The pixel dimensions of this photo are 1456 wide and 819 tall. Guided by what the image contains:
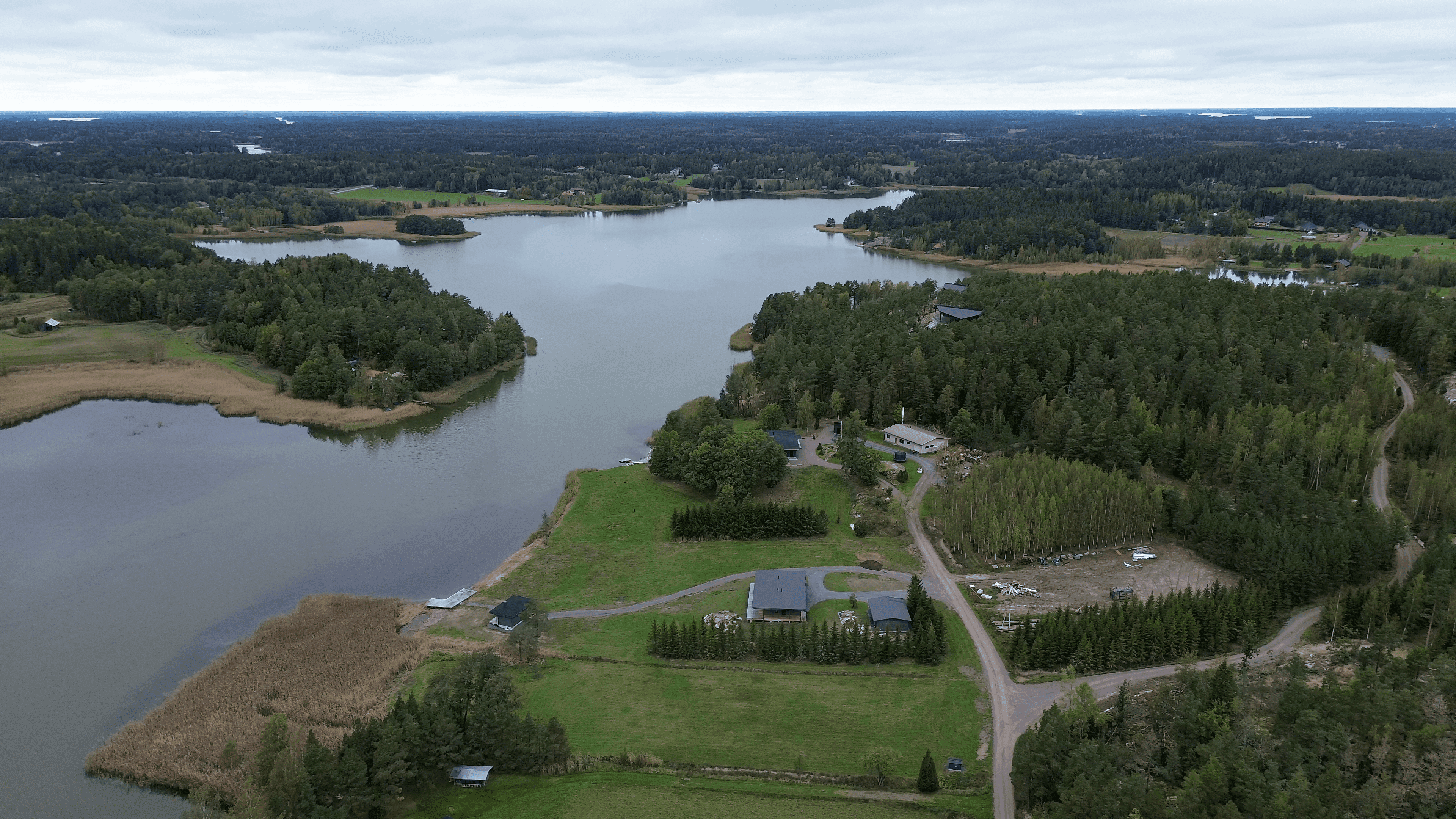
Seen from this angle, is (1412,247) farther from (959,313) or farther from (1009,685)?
(1009,685)

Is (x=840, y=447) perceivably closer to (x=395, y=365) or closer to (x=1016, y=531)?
(x=1016, y=531)

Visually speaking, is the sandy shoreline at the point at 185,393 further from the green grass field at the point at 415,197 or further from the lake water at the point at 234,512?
the green grass field at the point at 415,197

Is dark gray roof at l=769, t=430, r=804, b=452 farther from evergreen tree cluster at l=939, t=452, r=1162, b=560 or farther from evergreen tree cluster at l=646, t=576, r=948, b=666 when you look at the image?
evergreen tree cluster at l=646, t=576, r=948, b=666

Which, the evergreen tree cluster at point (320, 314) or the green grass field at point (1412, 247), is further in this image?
the green grass field at point (1412, 247)

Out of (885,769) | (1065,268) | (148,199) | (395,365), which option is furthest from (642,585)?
(148,199)

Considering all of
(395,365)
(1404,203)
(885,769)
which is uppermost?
(1404,203)

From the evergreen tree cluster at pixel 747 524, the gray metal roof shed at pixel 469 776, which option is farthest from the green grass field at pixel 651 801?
the evergreen tree cluster at pixel 747 524
